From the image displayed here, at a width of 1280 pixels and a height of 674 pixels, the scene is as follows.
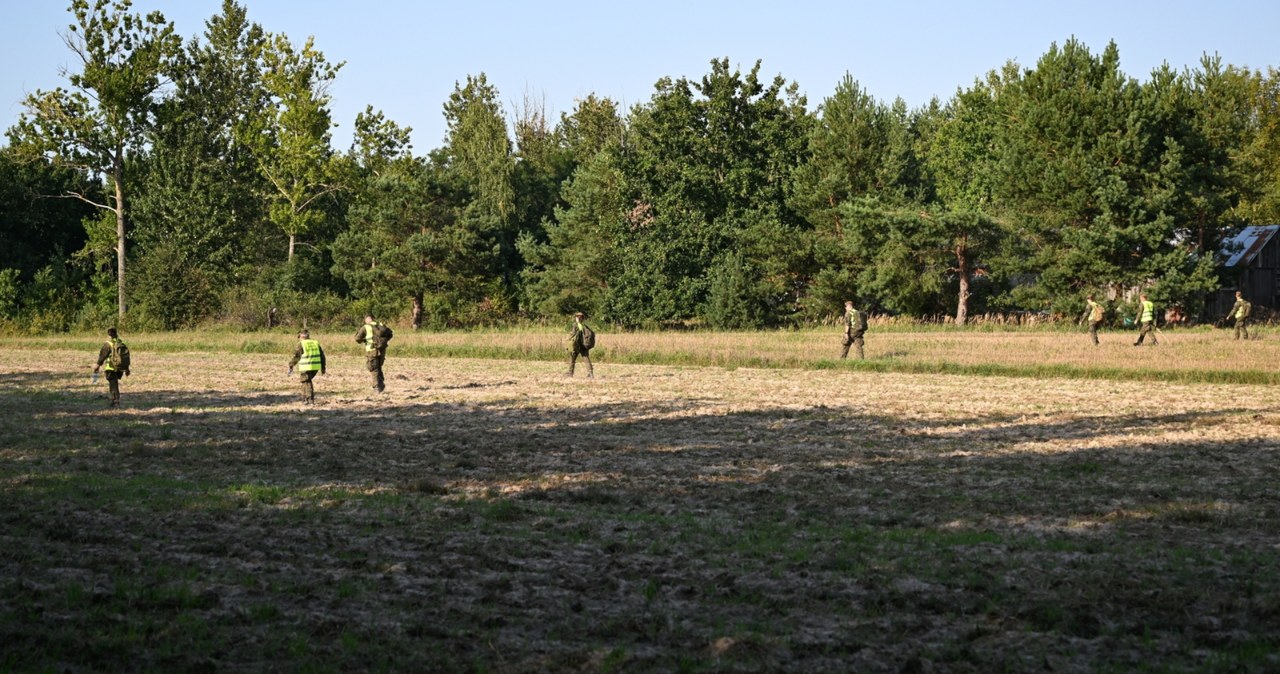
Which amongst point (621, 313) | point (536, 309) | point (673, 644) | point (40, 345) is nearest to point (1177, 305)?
point (621, 313)

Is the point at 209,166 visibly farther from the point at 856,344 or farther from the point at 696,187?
the point at 856,344

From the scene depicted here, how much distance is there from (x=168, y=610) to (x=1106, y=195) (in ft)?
162

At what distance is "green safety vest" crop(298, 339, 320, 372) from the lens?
2431 centimetres

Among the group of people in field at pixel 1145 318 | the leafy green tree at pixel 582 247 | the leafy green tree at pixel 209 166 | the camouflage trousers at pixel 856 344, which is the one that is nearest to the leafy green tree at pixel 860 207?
the leafy green tree at pixel 582 247

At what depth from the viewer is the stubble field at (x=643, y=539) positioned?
300 inches

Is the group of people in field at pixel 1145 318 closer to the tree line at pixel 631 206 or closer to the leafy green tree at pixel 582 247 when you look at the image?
the tree line at pixel 631 206

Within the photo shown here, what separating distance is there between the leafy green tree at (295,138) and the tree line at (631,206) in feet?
0.55

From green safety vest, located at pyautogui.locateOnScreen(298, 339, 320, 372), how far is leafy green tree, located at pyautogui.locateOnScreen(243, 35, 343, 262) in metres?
42.6

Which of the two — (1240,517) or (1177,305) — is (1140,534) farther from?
(1177,305)

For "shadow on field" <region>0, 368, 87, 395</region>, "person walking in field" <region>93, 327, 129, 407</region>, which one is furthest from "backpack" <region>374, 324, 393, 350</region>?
"shadow on field" <region>0, 368, 87, 395</region>

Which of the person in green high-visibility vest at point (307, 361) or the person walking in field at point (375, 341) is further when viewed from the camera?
the person walking in field at point (375, 341)

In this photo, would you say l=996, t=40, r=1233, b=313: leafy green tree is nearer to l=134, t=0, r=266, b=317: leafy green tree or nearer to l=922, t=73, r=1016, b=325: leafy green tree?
l=922, t=73, r=1016, b=325: leafy green tree

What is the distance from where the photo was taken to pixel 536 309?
66.2m

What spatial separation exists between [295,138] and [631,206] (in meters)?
18.4
